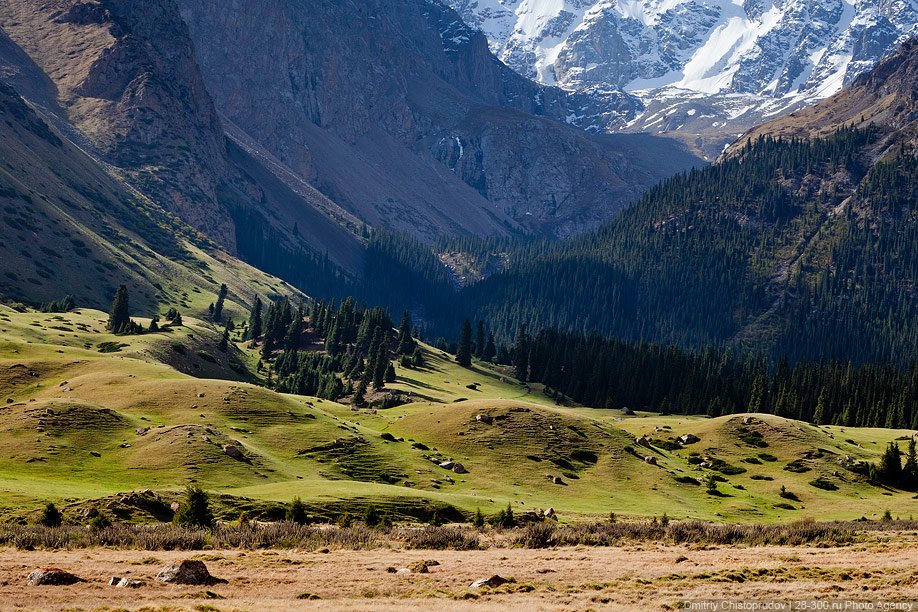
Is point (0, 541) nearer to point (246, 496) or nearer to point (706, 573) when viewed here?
point (246, 496)

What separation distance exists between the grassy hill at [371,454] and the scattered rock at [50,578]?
25.3 metres

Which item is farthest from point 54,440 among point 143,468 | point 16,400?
point 16,400

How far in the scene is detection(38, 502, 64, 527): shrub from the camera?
67.2 meters

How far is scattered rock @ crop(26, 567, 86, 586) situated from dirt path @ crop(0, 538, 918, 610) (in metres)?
0.62

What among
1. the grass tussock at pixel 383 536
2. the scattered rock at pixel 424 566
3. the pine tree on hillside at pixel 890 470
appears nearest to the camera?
the scattered rock at pixel 424 566

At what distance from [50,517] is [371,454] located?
174 ft

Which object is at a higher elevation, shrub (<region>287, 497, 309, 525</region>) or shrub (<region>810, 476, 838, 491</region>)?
shrub (<region>810, 476, 838, 491</region>)

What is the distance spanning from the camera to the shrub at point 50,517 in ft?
220

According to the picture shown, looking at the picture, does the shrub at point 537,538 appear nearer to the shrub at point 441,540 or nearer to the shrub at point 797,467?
the shrub at point 441,540

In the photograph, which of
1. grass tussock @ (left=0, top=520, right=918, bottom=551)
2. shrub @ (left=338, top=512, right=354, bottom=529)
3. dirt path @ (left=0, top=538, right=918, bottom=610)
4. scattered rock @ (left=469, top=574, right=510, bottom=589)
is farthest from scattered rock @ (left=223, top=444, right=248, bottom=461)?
scattered rock @ (left=469, top=574, right=510, bottom=589)

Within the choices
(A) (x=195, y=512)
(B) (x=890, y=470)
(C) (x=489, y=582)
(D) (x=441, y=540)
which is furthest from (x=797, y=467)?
(C) (x=489, y=582)

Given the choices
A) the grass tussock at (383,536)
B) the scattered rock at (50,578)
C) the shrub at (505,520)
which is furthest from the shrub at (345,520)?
the scattered rock at (50,578)

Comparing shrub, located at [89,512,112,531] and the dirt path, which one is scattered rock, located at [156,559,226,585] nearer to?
the dirt path

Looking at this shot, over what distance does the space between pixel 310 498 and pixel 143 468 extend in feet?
73.3
